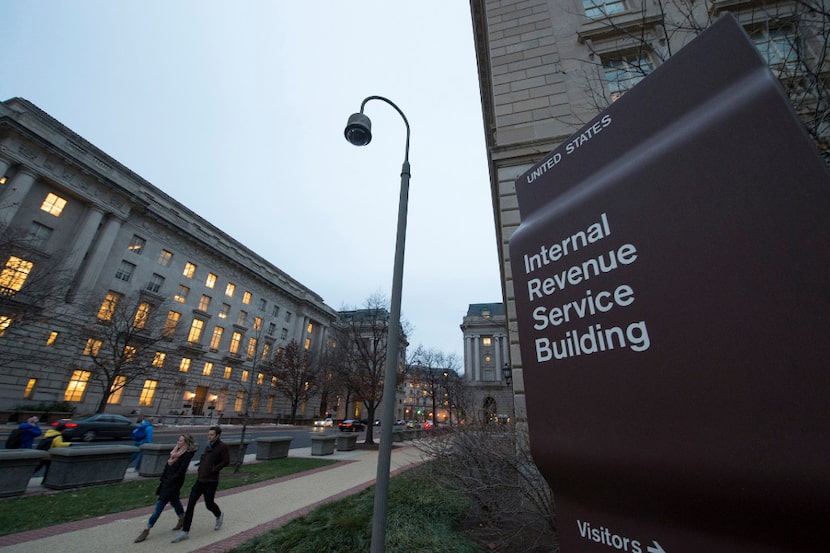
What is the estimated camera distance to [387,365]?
4371 millimetres

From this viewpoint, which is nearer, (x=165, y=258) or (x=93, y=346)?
(x=93, y=346)

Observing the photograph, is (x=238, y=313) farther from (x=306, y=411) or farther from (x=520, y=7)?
(x=520, y=7)

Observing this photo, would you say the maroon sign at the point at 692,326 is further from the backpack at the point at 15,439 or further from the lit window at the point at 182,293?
the lit window at the point at 182,293

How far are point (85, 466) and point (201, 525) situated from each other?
4.87 metres

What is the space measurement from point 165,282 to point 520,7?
3928 cm

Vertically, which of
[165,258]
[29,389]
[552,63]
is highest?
[165,258]

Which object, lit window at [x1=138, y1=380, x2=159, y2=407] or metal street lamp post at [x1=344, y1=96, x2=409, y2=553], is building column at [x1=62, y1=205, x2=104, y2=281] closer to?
lit window at [x1=138, y1=380, x2=159, y2=407]

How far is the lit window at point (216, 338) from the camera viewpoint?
40.2m

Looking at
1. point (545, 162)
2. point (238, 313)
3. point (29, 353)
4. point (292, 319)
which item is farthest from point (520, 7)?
point (292, 319)

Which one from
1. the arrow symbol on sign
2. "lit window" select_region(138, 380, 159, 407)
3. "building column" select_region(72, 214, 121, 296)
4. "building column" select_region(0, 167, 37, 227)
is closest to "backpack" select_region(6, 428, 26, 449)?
the arrow symbol on sign

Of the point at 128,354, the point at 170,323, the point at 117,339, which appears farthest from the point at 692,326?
the point at 170,323

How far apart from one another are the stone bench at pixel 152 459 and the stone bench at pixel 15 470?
3193 millimetres

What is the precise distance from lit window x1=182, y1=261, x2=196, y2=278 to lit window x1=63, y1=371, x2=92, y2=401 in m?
13.3

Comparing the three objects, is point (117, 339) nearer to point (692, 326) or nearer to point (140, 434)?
point (140, 434)
